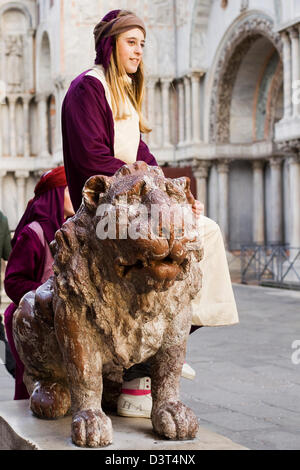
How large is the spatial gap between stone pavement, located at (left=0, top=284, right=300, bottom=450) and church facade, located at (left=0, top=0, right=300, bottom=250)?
696cm

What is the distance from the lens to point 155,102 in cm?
2070

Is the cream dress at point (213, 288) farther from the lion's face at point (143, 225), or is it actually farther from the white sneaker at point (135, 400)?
the lion's face at point (143, 225)

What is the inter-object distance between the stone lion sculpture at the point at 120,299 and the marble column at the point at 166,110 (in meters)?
18.1

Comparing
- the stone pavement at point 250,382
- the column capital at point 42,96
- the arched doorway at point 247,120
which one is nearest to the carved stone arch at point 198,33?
the arched doorway at point 247,120

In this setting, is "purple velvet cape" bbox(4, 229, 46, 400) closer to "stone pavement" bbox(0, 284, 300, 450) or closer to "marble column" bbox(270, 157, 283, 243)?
"stone pavement" bbox(0, 284, 300, 450)

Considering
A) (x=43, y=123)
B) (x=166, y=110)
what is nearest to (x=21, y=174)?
(x=43, y=123)

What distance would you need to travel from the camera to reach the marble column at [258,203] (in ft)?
60.0

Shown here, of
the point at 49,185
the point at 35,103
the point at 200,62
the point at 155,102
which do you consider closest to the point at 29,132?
the point at 35,103

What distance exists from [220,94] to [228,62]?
91cm

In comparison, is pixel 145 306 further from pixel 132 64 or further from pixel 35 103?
pixel 35 103

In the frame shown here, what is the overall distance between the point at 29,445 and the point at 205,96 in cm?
1727

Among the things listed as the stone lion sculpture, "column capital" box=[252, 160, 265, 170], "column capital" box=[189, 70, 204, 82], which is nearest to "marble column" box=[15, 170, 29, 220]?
"column capital" box=[189, 70, 204, 82]

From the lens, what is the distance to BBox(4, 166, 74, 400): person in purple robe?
3.30m

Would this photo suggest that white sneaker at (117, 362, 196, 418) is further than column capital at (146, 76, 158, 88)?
No
